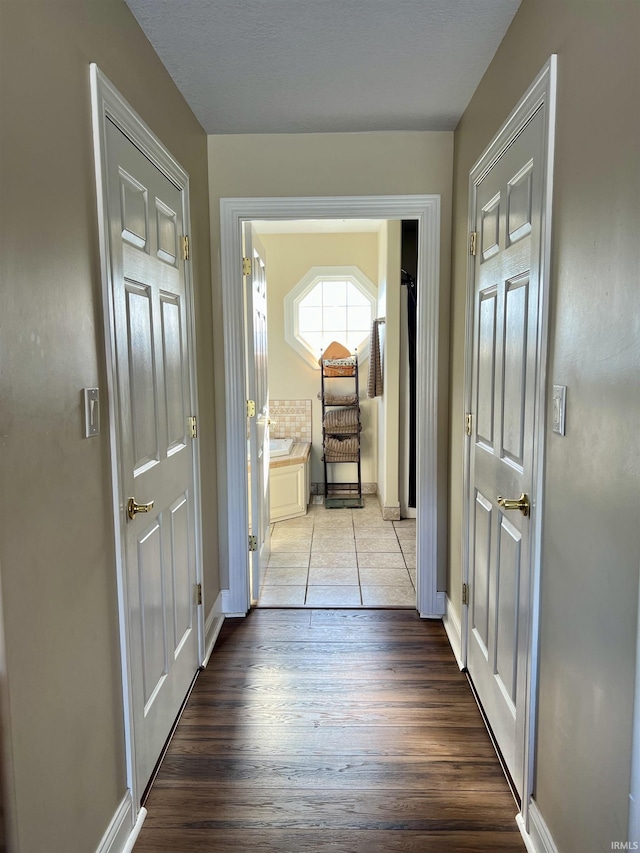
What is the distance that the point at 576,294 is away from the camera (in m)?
1.25

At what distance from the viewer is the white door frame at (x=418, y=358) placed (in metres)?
2.66

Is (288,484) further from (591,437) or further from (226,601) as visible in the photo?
(591,437)

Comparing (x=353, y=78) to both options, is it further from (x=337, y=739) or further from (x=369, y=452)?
(x=369, y=452)

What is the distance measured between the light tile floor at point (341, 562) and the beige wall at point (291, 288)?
2.59 feet

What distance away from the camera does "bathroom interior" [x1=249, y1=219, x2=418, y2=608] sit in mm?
3473

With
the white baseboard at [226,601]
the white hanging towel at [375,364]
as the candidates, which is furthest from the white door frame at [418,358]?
the white hanging towel at [375,364]

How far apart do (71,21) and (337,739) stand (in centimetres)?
223

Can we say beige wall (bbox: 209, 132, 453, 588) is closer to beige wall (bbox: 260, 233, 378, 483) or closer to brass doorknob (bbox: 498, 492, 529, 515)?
brass doorknob (bbox: 498, 492, 529, 515)

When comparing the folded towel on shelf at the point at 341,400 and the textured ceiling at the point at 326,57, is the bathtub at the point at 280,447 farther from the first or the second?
the textured ceiling at the point at 326,57

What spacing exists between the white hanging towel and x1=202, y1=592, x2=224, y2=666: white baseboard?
2.68 metres

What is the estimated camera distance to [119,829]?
4.90 ft

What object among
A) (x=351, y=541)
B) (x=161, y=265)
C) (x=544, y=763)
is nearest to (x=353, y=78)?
(x=161, y=265)

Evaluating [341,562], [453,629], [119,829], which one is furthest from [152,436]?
[341,562]

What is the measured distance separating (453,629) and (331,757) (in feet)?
3.16
